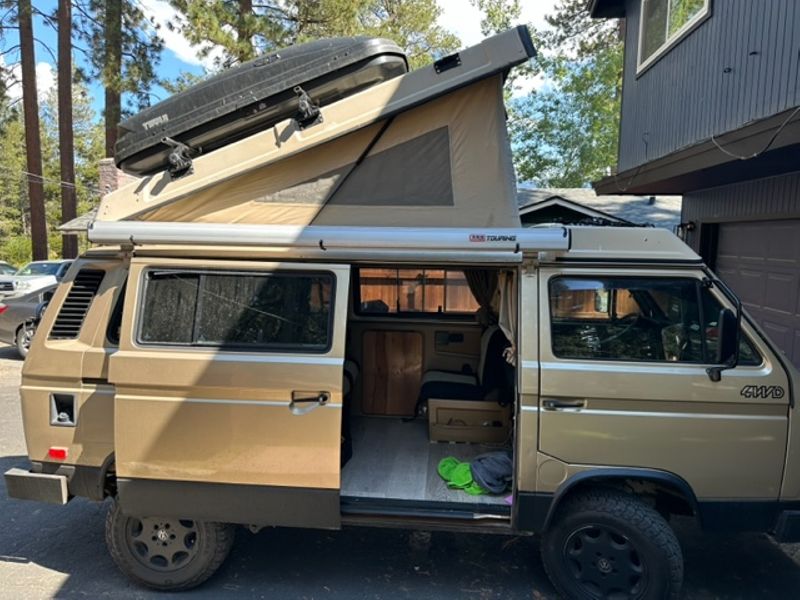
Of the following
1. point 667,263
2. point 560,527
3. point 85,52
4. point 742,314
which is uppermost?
point 85,52

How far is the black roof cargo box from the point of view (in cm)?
335

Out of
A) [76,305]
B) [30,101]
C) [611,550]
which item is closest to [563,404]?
[611,550]

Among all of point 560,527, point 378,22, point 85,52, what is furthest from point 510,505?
point 85,52

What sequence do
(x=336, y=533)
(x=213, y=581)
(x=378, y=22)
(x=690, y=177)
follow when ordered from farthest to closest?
(x=378, y=22) → (x=690, y=177) → (x=336, y=533) → (x=213, y=581)

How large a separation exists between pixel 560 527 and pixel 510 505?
0.97ft

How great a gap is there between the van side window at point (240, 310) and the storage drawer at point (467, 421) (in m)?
1.70

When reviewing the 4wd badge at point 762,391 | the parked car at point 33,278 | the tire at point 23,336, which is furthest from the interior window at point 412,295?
the parked car at point 33,278

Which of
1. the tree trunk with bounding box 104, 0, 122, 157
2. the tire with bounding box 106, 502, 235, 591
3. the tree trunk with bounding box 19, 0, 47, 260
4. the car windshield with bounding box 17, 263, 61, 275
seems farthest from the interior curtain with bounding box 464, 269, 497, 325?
the tree trunk with bounding box 19, 0, 47, 260

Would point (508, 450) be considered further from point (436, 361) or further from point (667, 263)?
point (667, 263)

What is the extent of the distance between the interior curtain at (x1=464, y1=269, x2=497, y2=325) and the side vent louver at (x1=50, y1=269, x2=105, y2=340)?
2743mm

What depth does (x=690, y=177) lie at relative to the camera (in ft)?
23.5

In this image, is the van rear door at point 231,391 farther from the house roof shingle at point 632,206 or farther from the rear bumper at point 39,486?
→ the house roof shingle at point 632,206

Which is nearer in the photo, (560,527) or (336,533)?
(560,527)

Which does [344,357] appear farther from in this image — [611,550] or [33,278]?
[33,278]
